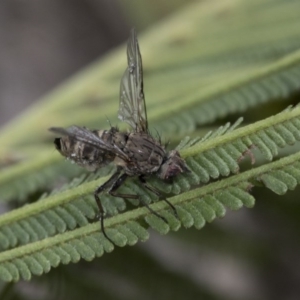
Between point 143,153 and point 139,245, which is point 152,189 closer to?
point 143,153

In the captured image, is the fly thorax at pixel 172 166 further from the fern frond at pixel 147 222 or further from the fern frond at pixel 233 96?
the fern frond at pixel 233 96

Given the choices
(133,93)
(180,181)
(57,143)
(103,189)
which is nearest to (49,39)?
(133,93)

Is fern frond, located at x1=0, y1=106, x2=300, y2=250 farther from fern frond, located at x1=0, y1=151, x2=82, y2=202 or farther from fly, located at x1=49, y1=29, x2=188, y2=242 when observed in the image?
fern frond, located at x1=0, y1=151, x2=82, y2=202

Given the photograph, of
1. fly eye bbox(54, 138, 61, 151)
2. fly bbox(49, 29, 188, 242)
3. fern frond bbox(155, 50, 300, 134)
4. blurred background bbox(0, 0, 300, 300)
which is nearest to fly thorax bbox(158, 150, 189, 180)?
fly bbox(49, 29, 188, 242)

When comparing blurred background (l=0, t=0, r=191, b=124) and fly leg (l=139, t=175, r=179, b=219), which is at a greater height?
blurred background (l=0, t=0, r=191, b=124)

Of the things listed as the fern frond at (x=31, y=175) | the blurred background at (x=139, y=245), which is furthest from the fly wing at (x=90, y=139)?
the blurred background at (x=139, y=245)

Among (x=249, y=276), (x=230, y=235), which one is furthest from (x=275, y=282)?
(x=230, y=235)
